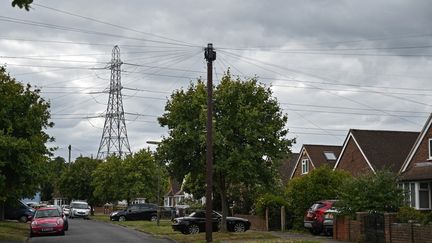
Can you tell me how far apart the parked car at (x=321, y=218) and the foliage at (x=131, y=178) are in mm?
34453

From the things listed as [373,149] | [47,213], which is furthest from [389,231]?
[373,149]

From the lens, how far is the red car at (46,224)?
103ft

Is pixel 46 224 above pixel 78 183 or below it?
below

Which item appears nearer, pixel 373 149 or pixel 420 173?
pixel 420 173

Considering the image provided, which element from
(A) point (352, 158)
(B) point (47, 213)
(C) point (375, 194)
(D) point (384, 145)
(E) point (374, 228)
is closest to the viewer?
→ (E) point (374, 228)

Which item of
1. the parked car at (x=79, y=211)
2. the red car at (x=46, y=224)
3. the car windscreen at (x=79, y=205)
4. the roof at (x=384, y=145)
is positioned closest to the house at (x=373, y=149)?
the roof at (x=384, y=145)

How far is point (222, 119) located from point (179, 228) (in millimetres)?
6391

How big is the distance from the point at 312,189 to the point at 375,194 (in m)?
7.90

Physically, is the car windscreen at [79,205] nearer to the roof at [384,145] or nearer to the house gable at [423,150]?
the roof at [384,145]

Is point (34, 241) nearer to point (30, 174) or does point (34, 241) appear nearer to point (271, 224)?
point (30, 174)

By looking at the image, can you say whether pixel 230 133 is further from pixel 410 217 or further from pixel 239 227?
pixel 410 217

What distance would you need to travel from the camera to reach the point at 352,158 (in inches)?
Result: 1767

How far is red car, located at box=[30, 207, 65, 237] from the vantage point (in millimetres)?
31344

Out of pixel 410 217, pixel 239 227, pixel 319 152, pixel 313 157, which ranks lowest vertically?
pixel 239 227
